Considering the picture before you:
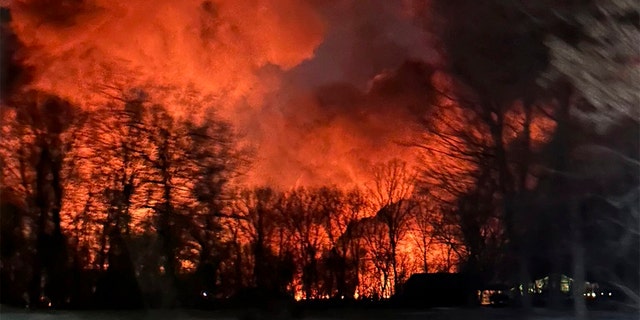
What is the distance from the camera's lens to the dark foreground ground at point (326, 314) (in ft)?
37.9

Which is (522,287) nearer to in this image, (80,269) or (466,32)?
(466,32)

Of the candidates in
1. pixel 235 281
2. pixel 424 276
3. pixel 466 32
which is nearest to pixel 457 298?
pixel 424 276

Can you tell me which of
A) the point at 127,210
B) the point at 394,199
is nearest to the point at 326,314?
the point at 394,199

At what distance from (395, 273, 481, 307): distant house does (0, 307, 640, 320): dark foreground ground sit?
1.51 feet

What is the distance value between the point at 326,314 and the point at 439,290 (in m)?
2.71

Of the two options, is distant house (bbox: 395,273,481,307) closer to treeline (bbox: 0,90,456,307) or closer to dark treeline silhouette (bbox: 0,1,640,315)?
dark treeline silhouette (bbox: 0,1,640,315)

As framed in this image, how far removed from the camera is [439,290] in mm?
14625

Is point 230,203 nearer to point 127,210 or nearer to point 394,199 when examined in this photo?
point 127,210

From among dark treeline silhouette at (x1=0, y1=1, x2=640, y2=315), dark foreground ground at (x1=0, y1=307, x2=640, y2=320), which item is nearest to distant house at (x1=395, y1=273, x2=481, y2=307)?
dark treeline silhouette at (x1=0, y1=1, x2=640, y2=315)

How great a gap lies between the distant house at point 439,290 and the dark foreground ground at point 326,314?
1.51 feet

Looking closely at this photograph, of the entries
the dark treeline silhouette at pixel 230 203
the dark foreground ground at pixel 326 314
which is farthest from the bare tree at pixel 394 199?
the dark foreground ground at pixel 326 314

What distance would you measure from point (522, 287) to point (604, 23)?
7.51 meters

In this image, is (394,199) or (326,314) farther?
(394,199)

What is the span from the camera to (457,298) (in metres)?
14.3
